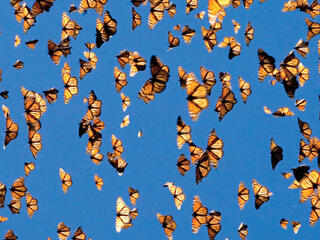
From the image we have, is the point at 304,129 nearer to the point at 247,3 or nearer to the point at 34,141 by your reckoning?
the point at 247,3

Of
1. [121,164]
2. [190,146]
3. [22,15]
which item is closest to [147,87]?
[190,146]

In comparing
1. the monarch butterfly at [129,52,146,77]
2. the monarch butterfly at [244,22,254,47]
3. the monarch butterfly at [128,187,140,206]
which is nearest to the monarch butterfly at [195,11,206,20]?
the monarch butterfly at [244,22,254,47]

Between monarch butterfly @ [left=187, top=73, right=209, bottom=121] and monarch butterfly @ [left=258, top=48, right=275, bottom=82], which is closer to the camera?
monarch butterfly @ [left=187, top=73, right=209, bottom=121]

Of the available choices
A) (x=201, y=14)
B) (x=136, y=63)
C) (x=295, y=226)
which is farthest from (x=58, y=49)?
(x=295, y=226)

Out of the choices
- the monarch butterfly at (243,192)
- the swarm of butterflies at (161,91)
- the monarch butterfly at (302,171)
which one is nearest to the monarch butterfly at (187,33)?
the swarm of butterflies at (161,91)

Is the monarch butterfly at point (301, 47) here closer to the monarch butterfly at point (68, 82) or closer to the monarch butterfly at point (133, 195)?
the monarch butterfly at point (133, 195)

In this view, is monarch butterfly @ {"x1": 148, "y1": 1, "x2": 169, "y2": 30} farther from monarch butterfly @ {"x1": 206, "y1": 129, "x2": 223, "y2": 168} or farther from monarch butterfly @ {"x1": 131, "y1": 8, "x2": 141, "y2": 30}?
monarch butterfly @ {"x1": 206, "y1": 129, "x2": 223, "y2": 168}
